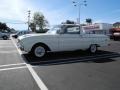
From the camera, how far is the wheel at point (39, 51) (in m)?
11.4

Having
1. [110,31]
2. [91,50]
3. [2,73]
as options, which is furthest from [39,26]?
[2,73]

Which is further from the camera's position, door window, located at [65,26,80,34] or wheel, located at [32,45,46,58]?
door window, located at [65,26,80,34]

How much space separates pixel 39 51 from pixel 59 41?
4.27ft

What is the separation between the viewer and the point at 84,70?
8.27 m

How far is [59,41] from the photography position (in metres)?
11.9

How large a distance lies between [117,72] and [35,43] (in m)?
4.91

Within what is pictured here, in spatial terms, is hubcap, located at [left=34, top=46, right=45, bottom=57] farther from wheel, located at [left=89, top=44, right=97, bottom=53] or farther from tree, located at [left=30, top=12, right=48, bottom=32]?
tree, located at [left=30, top=12, right=48, bottom=32]

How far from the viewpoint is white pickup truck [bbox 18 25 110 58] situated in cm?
1119

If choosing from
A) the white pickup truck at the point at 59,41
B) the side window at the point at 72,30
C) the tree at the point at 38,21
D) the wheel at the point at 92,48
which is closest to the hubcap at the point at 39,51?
the white pickup truck at the point at 59,41

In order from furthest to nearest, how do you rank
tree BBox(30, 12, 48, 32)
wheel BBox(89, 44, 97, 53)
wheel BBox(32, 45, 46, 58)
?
1. tree BBox(30, 12, 48, 32)
2. wheel BBox(89, 44, 97, 53)
3. wheel BBox(32, 45, 46, 58)

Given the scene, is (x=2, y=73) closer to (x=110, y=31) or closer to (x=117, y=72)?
(x=117, y=72)

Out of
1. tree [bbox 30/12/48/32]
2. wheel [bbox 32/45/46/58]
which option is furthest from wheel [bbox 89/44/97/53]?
tree [bbox 30/12/48/32]

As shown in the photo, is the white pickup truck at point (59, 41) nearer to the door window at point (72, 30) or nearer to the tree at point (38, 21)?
the door window at point (72, 30)

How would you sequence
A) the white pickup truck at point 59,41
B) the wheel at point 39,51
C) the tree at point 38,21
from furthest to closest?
the tree at point 38,21
the wheel at point 39,51
the white pickup truck at point 59,41
